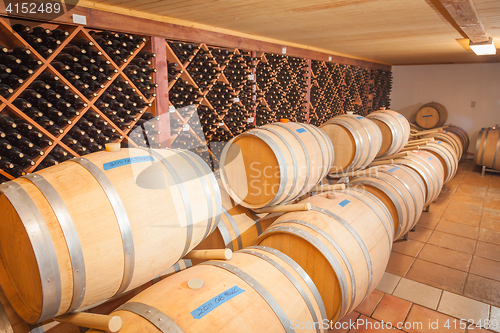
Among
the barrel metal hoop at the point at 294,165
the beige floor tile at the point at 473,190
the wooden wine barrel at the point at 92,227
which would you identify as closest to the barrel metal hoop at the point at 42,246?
the wooden wine barrel at the point at 92,227

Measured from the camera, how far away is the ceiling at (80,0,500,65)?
235 centimetres

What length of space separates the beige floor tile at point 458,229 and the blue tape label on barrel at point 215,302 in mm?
3852

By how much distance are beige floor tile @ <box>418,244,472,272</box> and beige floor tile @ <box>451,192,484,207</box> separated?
6.89ft

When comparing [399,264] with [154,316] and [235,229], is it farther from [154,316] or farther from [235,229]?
[154,316]

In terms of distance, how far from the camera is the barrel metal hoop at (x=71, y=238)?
44.8 inches

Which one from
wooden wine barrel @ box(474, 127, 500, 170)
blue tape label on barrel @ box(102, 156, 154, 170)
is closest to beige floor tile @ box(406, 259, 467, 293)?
blue tape label on barrel @ box(102, 156, 154, 170)

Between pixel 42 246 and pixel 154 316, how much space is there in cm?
48

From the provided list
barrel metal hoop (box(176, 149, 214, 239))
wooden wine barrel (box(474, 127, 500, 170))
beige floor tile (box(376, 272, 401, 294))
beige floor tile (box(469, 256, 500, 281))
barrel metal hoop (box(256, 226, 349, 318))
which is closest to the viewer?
barrel metal hoop (box(176, 149, 214, 239))

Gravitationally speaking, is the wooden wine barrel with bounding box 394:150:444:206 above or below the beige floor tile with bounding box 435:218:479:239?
above

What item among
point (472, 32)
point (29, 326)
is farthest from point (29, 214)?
point (472, 32)

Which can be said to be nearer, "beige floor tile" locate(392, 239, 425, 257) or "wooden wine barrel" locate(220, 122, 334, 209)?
"wooden wine barrel" locate(220, 122, 334, 209)

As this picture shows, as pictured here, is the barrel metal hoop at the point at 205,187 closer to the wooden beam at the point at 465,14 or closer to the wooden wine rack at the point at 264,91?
the wooden wine rack at the point at 264,91

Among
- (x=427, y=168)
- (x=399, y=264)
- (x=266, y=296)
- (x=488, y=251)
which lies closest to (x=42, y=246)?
(x=266, y=296)

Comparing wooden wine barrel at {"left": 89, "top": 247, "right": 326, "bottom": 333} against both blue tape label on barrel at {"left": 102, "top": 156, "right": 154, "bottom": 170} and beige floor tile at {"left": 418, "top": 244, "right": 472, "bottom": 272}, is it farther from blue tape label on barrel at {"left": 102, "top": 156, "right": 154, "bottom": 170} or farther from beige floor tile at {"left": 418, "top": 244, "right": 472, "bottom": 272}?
beige floor tile at {"left": 418, "top": 244, "right": 472, "bottom": 272}
